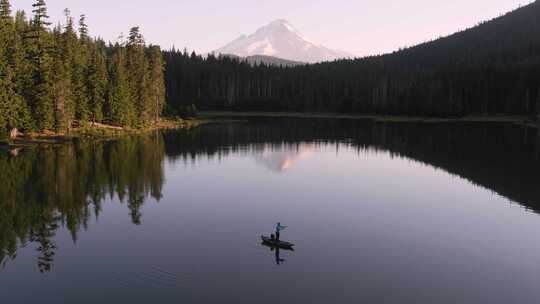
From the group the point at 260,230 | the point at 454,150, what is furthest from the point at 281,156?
the point at 260,230

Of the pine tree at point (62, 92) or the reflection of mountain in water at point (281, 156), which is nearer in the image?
the reflection of mountain in water at point (281, 156)

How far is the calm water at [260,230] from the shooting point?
74.2 ft

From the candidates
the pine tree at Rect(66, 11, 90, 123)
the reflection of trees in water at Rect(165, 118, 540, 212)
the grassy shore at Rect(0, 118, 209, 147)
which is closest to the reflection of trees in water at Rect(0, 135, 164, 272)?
the grassy shore at Rect(0, 118, 209, 147)

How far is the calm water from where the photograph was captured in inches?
891

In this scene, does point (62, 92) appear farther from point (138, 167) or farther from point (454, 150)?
point (454, 150)

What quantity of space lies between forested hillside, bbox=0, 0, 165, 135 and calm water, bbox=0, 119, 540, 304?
45.1ft

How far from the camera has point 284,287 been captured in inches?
888

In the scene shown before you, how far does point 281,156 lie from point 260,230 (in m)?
38.7

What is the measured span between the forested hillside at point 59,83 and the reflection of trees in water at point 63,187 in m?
9.27

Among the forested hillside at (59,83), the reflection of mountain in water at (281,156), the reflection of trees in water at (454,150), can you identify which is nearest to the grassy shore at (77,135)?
the forested hillside at (59,83)

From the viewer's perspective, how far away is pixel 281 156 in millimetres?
70062

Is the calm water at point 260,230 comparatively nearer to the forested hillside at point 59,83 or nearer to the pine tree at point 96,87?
the forested hillside at point 59,83

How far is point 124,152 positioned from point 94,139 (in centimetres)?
1827

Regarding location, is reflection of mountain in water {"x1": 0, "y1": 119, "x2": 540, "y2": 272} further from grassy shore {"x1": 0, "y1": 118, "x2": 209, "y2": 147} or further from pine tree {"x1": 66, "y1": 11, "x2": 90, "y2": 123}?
pine tree {"x1": 66, "y1": 11, "x2": 90, "y2": 123}
